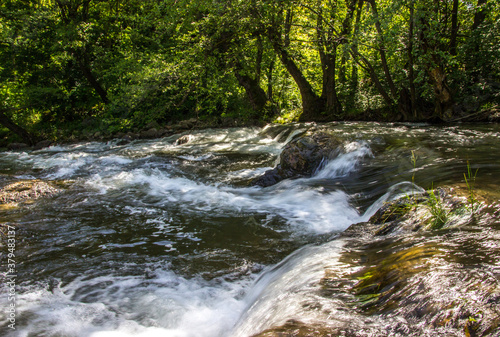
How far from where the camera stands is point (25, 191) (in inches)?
276

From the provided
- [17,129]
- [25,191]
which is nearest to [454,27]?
[25,191]

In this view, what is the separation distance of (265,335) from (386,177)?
4680mm

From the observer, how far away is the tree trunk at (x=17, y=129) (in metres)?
18.0

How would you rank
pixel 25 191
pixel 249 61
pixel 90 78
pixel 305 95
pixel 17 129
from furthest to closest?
1. pixel 90 78
2. pixel 17 129
3. pixel 305 95
4. pixel 249 61
5. pixel 25 191

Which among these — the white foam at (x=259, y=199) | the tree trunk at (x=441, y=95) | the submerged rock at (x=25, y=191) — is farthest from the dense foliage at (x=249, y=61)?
the submerged rock at (x=25, y=191)

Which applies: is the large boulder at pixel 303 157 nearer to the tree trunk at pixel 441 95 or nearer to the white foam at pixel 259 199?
the white foam at pixel 259 199

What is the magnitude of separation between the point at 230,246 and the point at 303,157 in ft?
11.9

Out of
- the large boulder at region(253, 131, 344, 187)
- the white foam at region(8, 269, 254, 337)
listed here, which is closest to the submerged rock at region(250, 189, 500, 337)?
the white foam at region(8, 269, 254, 337)

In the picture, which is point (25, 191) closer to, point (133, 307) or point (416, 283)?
point (133, 307)

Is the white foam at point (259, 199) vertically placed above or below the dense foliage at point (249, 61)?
below

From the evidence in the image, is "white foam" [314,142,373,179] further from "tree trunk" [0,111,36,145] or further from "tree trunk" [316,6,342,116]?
"tree trunk" [0,111,36,145]

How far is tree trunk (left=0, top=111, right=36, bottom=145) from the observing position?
1800 centimetres

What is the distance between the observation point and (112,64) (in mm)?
19359

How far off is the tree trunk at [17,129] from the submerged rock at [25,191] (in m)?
13.1
